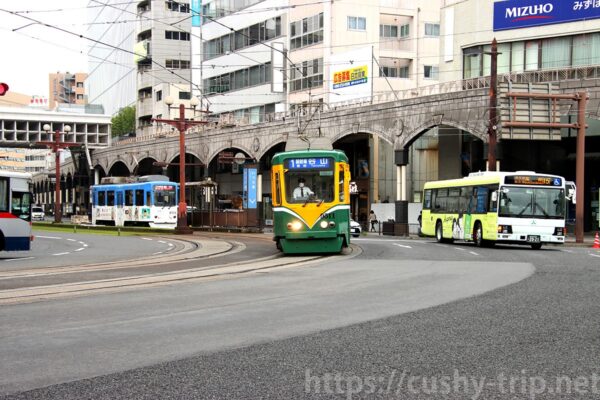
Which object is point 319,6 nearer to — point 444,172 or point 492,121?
point 444,172

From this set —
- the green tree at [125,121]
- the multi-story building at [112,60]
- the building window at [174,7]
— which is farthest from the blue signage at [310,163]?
the green tree at [125,121]

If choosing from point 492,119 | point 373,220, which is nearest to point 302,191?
point 492,119

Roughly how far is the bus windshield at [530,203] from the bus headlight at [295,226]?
9.28 metres

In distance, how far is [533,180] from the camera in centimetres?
2805

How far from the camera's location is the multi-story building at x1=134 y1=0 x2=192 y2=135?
91.8 meters

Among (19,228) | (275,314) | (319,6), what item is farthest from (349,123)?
(275,314)

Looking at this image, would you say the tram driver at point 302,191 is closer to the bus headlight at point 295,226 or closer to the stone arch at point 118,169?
the bus headlight at point 295,226

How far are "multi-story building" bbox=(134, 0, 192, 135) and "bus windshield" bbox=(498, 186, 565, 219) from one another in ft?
219

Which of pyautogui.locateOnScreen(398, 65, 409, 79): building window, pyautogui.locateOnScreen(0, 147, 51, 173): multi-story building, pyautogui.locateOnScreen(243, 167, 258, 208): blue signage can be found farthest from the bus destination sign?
pyautogui.locateOnScreen(0, 147, 51, 173): multi-story building

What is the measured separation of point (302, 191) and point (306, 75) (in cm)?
3891

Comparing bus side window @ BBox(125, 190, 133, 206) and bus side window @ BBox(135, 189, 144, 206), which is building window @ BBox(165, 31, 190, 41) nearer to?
bus side window @ BBox(125, 190, 133, 206)

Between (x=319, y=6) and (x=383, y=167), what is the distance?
13.7 meters

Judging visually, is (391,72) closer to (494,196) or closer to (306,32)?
(306,32)

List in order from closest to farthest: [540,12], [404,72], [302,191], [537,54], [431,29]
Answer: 1. [302,191]
2. [540,12]
3. [537,54]
4. [404,72]
5. [431,29]
